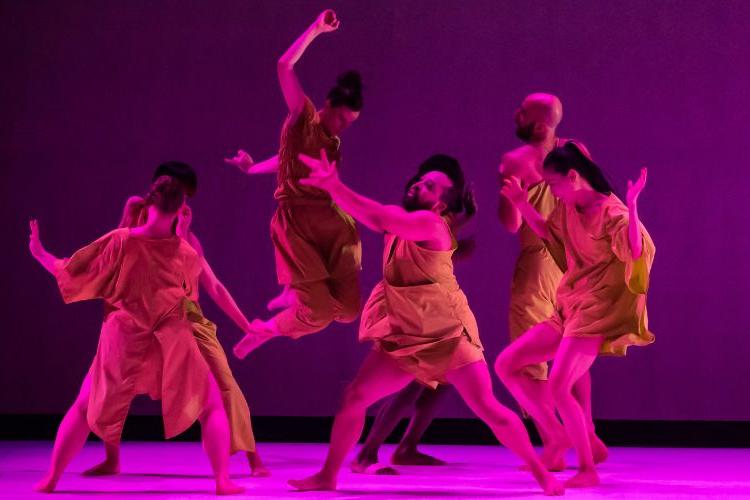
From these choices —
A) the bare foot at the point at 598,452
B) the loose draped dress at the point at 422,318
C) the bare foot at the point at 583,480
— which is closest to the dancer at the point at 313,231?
the loose draped dress at the point at 422,318

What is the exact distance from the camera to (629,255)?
4422 mm

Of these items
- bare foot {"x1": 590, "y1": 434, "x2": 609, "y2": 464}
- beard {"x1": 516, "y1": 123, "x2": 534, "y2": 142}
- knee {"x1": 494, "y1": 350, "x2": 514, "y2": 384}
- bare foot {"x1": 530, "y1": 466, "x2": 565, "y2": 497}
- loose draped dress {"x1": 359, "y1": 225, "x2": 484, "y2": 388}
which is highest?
beard {"x1": 516, "y1": 123, "x2": 534, "y2": 142}

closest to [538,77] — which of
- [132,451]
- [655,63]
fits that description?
[655,63]

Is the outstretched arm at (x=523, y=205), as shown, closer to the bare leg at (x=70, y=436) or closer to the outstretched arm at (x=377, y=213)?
the outstretched arm at (x=377, y=213)

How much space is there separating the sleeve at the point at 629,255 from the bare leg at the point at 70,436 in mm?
2196

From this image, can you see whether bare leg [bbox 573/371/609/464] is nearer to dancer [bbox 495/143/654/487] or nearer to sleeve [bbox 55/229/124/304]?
dancer [bbox 495/143/654/487]

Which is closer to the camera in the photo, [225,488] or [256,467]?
[225,488]

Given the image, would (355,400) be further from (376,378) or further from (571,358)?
(571,358)

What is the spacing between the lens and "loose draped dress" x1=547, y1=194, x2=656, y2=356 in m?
4.46

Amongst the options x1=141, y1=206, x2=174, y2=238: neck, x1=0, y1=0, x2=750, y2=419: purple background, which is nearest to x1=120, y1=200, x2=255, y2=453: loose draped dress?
x1=141, y1=206, x2=174, y2=238: neck

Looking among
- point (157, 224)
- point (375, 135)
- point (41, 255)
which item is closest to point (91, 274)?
point (41, 255)

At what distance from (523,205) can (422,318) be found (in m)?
0.81

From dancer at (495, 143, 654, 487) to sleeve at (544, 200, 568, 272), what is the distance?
0.01 m

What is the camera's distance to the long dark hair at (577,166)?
4.61 meters
